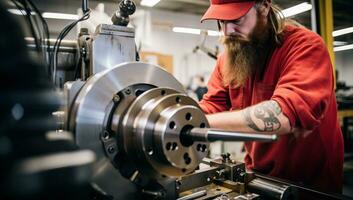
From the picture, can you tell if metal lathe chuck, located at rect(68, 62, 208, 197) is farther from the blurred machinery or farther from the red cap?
the red cap

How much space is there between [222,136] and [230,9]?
588mm

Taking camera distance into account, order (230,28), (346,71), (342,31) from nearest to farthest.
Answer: (230,28) < (342,31) < (346,71)

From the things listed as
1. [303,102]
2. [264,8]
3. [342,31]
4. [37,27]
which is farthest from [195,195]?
[342,31]

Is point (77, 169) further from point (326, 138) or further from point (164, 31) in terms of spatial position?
point (164, 31)

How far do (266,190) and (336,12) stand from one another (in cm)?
274

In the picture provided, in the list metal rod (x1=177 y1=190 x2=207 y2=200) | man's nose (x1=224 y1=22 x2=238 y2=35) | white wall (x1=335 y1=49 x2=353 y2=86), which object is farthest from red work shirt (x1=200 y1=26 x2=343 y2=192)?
white wall (x1=335 y1=49 x2=353 y2=86)

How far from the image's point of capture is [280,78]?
2.87 feet

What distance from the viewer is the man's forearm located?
72 cm

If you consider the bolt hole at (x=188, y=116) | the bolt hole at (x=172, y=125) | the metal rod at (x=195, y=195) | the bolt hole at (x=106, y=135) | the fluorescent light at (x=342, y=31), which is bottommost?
the metal rod at (x=195, y=195)

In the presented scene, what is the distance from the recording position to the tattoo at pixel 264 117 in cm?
73

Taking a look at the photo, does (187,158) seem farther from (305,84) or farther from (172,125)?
(305,84)

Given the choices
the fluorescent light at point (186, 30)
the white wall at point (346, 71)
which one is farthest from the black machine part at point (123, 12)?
the fluorescent light at point (186, 30)

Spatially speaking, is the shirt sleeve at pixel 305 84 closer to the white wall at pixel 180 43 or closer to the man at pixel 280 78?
the man at pixel 280 78

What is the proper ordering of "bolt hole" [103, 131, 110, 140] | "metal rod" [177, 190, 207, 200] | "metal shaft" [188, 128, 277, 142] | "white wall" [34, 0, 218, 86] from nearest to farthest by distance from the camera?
1. "metal shaft" [188, 128, 277, 142]
2. "bolt hole" [103, 131, 110, 140]
3. "metal rod" [177, 190, 207, 200]
4. "white wall" [34, 0, 218, 86]
